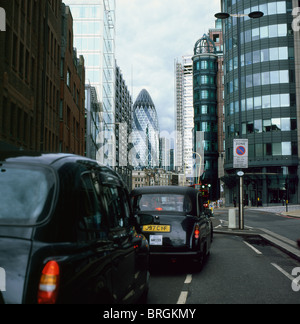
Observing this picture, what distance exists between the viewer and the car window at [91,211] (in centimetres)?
313

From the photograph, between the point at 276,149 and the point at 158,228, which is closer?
the point at 158,228

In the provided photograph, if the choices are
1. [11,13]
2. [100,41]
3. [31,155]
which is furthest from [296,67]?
[31,155]

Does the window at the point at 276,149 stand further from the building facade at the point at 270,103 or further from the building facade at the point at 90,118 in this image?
the building facade at the point at 90,118

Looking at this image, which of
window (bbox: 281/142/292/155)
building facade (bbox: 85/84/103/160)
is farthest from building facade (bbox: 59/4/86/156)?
window (bbox: 281/142/292/155)

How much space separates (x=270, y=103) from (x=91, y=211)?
6261cm

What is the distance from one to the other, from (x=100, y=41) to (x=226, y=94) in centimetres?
2410

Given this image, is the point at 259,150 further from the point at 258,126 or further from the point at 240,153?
the point at 240,153

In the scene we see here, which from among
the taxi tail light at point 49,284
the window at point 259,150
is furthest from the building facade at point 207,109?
the taxi tail light at point 49,284

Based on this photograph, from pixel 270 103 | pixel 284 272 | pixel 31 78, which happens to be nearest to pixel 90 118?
pixel 270 103

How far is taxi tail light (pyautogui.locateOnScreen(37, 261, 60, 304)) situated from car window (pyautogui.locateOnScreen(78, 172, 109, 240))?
0.43 m

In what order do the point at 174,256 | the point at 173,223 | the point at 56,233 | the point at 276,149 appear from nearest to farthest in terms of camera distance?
the point at 56,233, the point at 174,256, the point at 173,223, the point at 276,149

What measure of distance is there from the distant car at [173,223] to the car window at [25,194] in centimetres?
441

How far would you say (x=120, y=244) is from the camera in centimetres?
399
